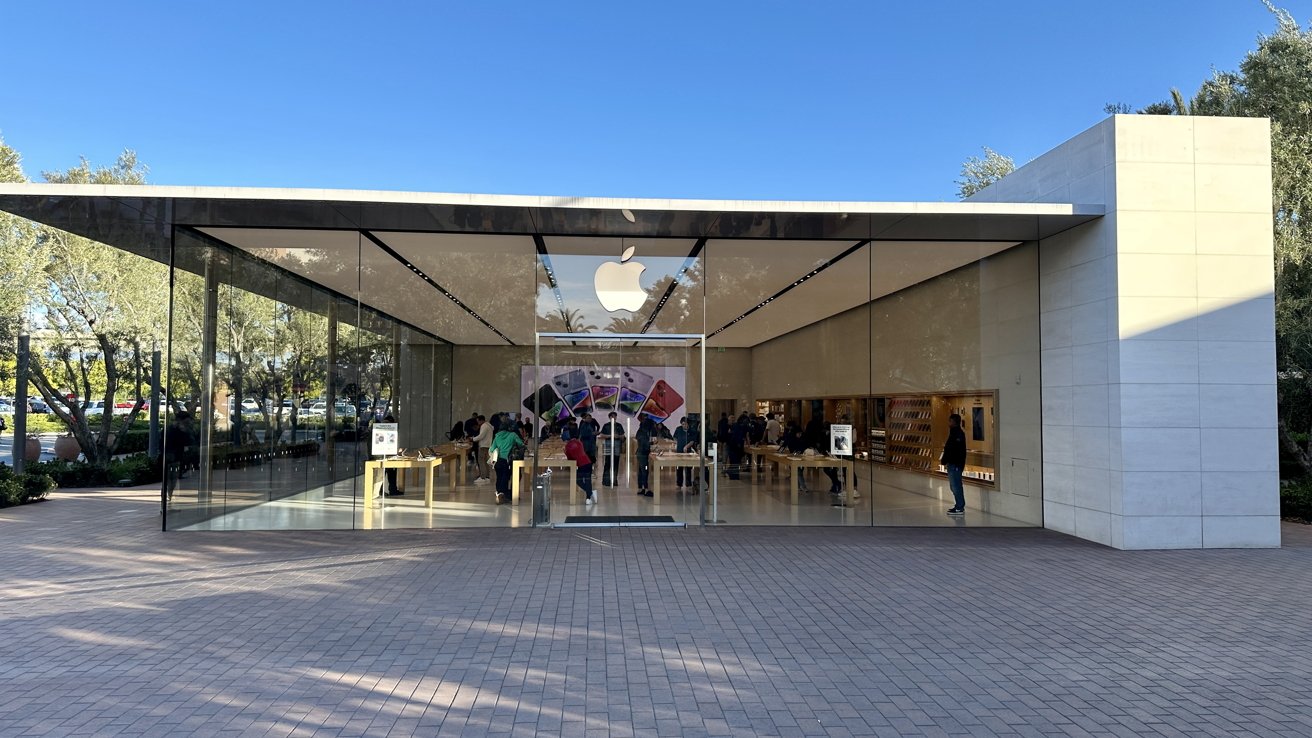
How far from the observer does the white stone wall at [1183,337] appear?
28.4ft

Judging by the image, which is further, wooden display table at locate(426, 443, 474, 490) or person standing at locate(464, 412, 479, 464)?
person standing at locate(464, 412, 479, 464)

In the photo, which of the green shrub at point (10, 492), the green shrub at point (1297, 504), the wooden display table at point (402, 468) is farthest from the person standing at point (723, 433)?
the green shrub at point (10, 492)

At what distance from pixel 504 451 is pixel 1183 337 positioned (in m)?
9.74

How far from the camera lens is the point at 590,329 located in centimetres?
1116

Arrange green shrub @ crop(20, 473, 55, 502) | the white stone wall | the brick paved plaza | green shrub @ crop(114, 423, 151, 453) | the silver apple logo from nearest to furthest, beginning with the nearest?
the brick paved plaza < the white stone wall < the silver apple logo < green shrub @ crop(20, 473, 55, 502) < green shrub @ crop(114, 423, 151, 453)

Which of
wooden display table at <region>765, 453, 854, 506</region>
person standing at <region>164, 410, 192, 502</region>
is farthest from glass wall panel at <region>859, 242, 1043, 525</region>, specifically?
person standing at <region>164, 410, 192, 502</region>

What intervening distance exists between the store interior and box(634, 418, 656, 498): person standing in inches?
7.2

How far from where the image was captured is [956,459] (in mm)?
11820

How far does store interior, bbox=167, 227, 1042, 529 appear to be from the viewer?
10570 millimetres

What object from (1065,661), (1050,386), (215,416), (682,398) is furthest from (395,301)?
(1065,661)

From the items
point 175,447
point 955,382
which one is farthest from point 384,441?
point 955,382

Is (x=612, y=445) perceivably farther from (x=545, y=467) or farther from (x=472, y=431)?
(x=472, y=431)

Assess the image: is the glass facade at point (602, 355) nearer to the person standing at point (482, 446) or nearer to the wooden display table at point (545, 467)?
the wooden display table at point (545, 467)

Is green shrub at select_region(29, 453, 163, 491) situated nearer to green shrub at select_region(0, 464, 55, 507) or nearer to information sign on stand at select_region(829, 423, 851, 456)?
green shrub at select_region(0, 464, 55, 507)
